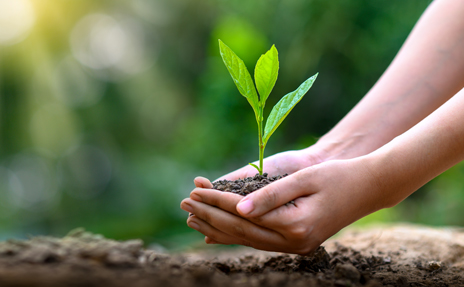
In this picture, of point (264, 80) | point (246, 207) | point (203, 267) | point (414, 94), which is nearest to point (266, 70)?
point (264, 80)

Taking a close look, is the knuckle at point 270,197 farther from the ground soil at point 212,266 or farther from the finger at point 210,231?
the finger at point 210,231

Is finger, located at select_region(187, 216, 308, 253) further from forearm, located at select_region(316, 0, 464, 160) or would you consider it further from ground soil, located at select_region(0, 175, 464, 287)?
forearm, located at select_region(316, 0, 464, 160)

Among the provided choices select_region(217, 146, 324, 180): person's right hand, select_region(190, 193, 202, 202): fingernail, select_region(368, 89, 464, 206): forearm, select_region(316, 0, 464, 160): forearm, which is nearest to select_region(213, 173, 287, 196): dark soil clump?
select_region(190, 193, 202, 202): fingernail

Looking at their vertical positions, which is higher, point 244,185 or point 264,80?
point 264,80

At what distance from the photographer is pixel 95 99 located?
315 inches

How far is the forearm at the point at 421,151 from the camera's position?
102 centimetres

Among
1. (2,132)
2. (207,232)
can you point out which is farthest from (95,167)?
(207,232)

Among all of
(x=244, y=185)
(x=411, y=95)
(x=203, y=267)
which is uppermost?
(x=411, y=95)

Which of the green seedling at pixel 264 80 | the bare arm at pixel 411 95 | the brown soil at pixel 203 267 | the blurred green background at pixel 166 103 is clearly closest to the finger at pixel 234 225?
the brown soil at pixel 203 267

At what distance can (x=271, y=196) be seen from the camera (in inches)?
35.5

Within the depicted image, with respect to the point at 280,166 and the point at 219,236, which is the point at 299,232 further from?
the point at 280,166

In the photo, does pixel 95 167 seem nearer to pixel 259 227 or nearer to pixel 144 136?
pixel 144 136

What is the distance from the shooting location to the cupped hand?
0.92 meters

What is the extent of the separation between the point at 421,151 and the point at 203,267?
81cm
